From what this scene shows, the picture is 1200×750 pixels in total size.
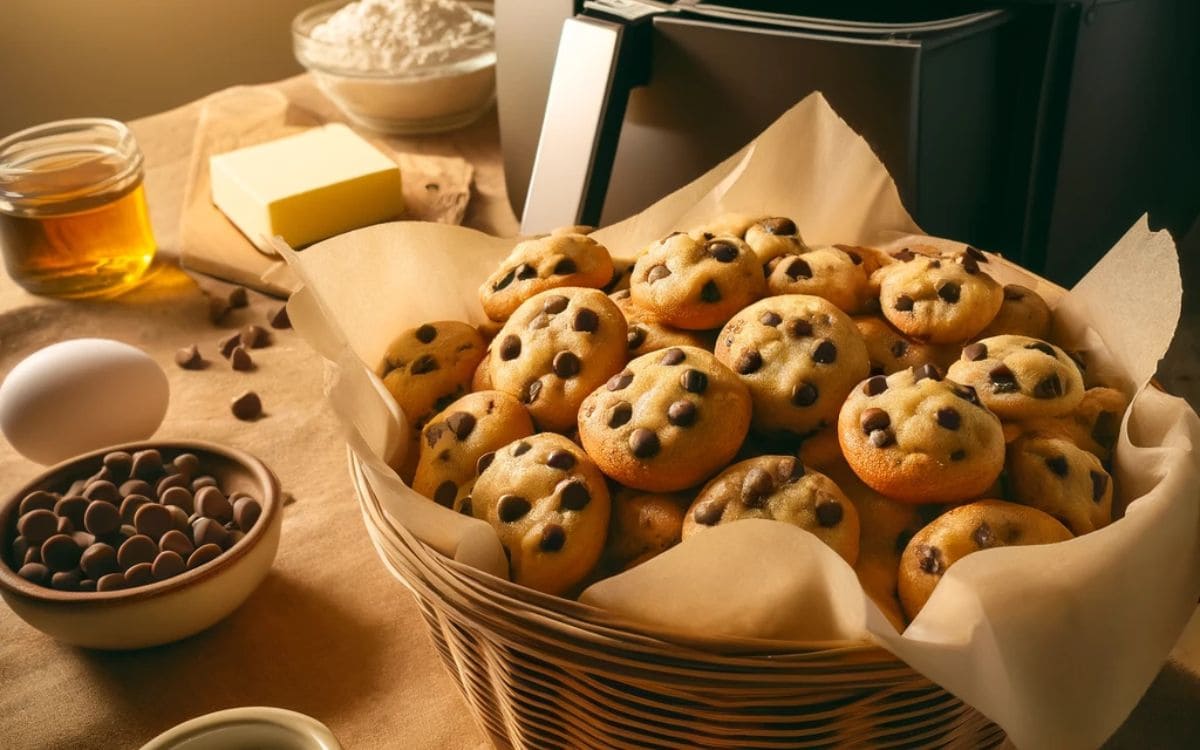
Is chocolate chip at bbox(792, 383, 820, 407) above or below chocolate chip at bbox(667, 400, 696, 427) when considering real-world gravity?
below

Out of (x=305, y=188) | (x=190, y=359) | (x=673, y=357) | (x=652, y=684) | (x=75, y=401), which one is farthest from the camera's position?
(x=305, y=188)

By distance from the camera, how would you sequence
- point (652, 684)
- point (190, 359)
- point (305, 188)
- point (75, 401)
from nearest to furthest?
point (652, 684)
point (75, 401)
point (190, 359)
point (305, 188)

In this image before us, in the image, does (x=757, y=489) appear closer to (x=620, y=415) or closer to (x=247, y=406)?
(x=620, y=415)

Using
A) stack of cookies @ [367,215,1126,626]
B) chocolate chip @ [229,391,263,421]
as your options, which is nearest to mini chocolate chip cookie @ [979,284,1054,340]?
stack of cookies @ [367,215,1126,626]

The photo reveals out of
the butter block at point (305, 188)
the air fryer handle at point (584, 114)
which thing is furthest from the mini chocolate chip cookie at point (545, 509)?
the butter block at point (305, 188)

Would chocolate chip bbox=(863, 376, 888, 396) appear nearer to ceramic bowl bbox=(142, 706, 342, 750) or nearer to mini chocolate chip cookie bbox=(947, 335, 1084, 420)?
mini chocolate chip cookie bbox=(947, 335, 1084, 420)

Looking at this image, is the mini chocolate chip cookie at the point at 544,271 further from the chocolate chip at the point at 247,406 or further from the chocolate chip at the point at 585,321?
the chocolate chip at the point at 247,406

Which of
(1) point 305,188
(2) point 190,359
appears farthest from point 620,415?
(1) point 305,188
